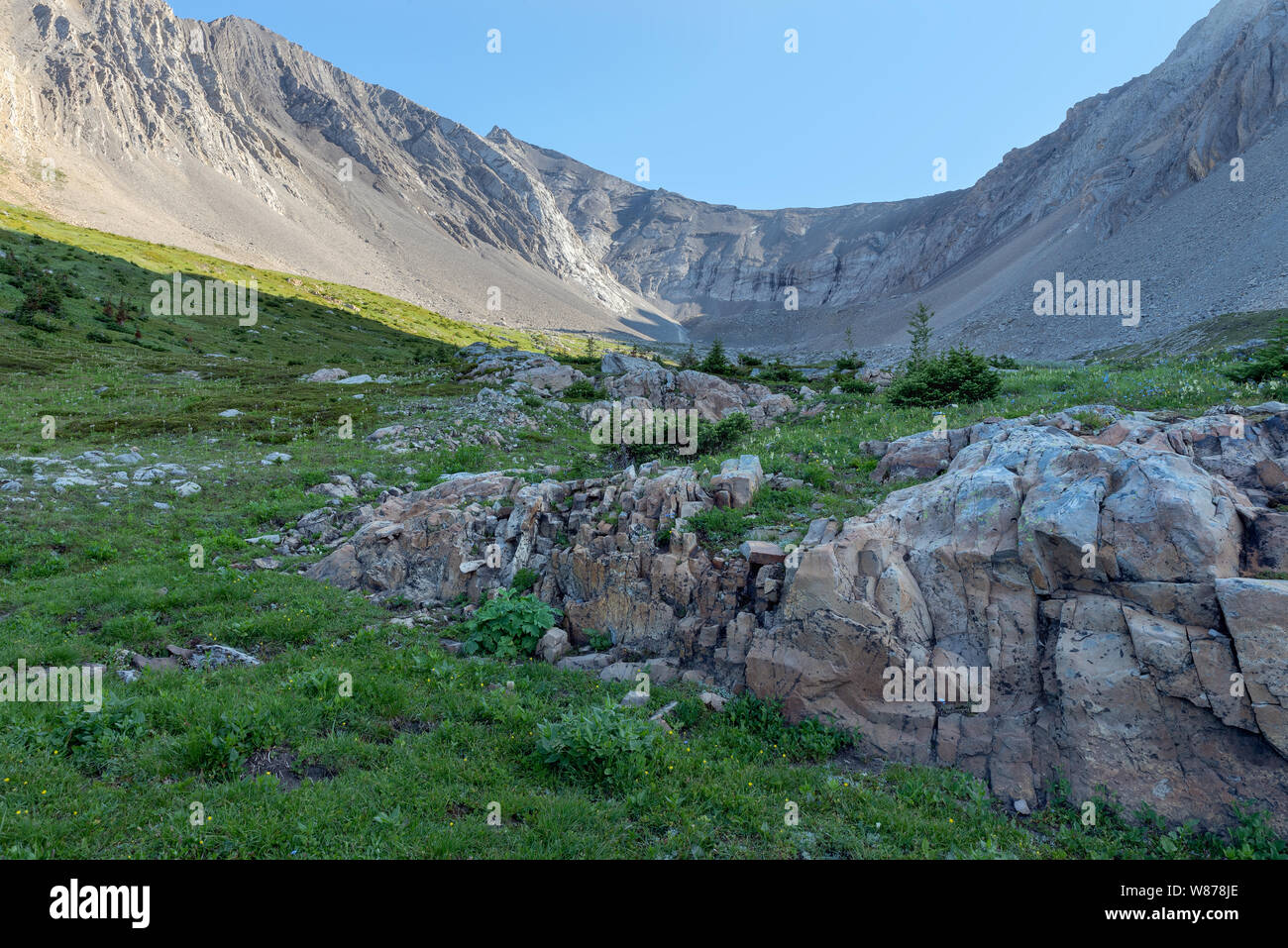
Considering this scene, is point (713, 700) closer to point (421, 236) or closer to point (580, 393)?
point (580, 393)

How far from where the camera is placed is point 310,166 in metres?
195

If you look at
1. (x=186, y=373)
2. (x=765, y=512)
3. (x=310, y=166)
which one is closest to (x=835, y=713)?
(x=765, y=512)

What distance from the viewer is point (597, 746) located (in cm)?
737

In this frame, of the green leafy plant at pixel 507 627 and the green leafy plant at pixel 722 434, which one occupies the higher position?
the green leafy plant at pixel 722 434

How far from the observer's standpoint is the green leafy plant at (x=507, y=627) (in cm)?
1103

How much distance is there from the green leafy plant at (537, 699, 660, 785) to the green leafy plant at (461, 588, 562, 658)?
10.9 ft

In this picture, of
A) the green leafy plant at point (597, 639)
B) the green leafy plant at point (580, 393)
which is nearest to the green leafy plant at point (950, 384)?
the green leafy plant at point (597, 639)

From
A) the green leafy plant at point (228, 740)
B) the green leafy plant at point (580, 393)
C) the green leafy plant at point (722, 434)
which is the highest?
the green leafy plant at point (580, 393)

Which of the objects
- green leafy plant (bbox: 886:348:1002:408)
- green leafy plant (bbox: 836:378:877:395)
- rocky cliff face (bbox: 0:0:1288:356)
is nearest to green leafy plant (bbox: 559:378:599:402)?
green leafy plant (bbox: 836:378:877:395)

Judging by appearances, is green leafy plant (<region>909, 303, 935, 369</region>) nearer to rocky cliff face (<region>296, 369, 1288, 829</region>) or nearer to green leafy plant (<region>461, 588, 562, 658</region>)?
rocky cliff face (<region>296, 369, 1288, 829</region>)

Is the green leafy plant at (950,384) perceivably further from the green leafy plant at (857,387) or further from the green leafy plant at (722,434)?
the green leafy plant at (857,387)

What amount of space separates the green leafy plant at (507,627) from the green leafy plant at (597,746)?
131 inches

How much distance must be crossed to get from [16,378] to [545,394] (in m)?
32.4

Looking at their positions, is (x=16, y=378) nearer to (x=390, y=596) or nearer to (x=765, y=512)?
(x=390, y=596)
